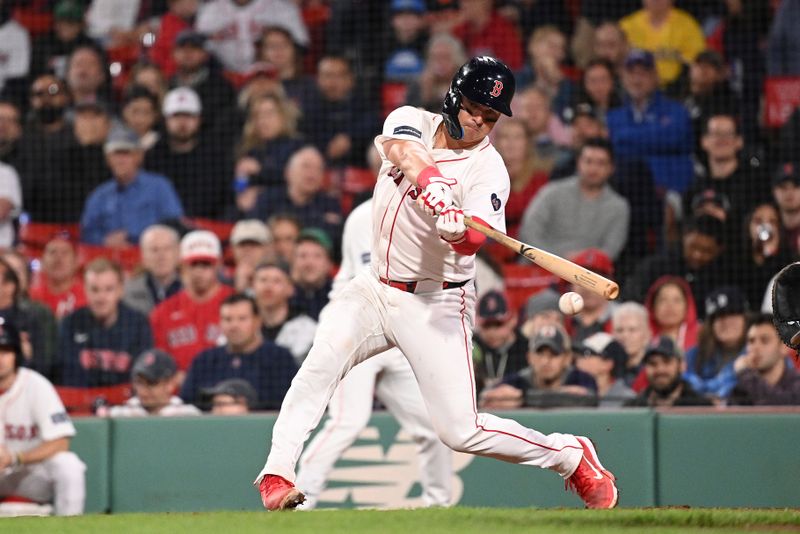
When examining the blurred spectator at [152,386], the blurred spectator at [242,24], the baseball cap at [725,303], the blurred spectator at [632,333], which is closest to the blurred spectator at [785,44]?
the baseball cap at [725,303]

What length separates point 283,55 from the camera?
33.9 ft

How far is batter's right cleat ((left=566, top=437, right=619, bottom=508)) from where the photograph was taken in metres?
4.90

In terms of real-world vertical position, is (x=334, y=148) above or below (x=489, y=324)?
above

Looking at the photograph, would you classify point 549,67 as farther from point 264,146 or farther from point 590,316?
point 590,316

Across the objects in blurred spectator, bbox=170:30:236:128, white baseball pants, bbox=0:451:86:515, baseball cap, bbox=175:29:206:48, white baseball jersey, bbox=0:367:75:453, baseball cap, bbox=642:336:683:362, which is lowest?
white baseball pants, bbox=0:451:86:515

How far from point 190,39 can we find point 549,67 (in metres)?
2.90

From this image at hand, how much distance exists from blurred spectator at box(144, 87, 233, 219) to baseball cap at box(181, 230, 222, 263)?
3.20 ft

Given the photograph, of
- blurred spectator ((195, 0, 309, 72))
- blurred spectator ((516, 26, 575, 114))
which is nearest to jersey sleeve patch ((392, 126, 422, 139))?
blurred spectator ((516, 26, 575, 114))

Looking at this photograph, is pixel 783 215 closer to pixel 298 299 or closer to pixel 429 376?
pixel 298 299

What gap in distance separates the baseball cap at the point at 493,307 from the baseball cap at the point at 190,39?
381 centimetres

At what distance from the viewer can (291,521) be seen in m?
4.37

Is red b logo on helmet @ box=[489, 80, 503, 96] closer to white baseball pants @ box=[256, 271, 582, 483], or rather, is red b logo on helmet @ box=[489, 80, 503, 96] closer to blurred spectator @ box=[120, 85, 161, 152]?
white baseball pants @ box=[256, 271, 582, 483]

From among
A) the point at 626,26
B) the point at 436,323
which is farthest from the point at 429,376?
the point at 626,26

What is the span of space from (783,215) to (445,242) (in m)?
4.33
